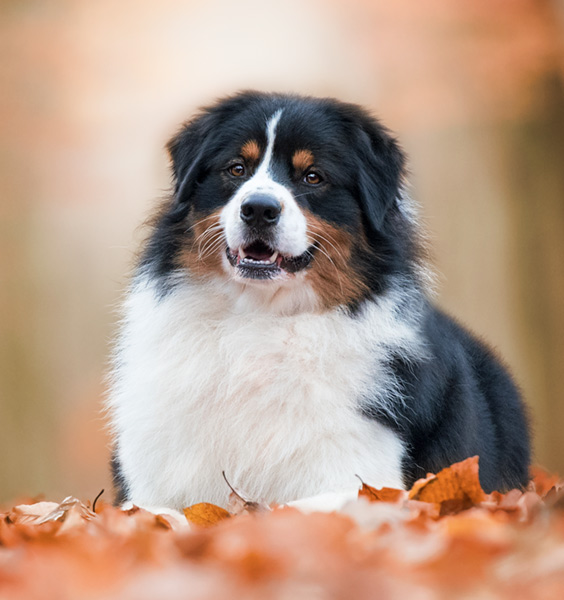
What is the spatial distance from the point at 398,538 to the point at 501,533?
0.22 meters

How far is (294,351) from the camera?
111 inches

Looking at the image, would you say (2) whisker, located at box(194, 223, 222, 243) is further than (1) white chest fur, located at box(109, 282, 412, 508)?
Yes

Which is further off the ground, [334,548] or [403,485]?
[334,548]

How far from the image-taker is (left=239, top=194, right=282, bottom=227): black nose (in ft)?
8.88

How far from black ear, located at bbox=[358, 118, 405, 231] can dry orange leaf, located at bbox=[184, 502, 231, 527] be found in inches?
51.1

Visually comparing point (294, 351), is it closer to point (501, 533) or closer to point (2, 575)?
point (501, 533)

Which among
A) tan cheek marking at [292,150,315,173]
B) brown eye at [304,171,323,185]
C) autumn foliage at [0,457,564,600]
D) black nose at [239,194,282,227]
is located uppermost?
tan cheek marking at [292,150,315,173]

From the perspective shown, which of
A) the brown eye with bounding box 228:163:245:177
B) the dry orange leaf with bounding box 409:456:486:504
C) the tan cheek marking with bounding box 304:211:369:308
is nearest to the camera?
the dry orange leaf with bounding box 409:456:486:504

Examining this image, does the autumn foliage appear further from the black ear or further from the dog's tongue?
the black ear

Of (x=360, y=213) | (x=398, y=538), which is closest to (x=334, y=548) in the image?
(x=398, y=538)

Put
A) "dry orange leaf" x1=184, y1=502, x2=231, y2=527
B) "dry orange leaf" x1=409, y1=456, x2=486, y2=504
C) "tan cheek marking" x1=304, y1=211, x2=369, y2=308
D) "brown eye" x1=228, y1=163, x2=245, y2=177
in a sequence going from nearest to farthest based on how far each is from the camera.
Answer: "dry orange leaf" x1=409, y1=456, x2=486, y2=504
"dry orange leaf" x1=184, y1=502, x2=231, y2=527
"tan cheek marking" x1=304, y1=211, x2=369, y2=308
"brown eye" x1=228, y1=163, x2=245, y2=177

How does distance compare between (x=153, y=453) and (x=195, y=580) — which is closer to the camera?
(x=195, y=580)

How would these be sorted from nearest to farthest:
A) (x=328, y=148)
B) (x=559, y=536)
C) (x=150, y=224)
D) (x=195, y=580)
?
(x=195, y=580) < (x=559, y=536) < (x=328, y=148) < (x=150, y=224)

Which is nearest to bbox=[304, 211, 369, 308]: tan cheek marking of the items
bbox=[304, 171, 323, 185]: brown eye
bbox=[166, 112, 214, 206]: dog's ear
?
bbox=[304, 171, 323, 185]: brown eye
